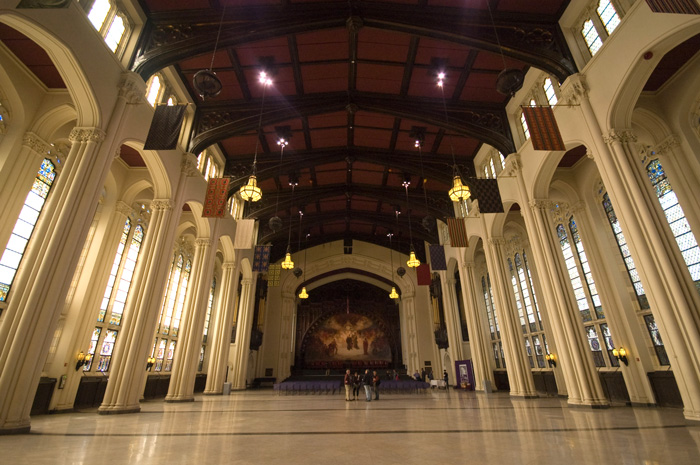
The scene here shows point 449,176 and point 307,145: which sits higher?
point 307,145

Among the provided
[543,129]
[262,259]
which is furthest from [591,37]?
[262,259]

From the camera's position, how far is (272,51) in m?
11.4

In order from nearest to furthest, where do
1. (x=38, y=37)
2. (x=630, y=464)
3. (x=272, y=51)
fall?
1. (x=630, y=464)
2. (x=38, y=37)
3. (x=272, y=51)

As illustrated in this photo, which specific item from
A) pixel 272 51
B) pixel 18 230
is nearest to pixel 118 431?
pixel 18 230

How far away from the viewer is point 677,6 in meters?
5.61

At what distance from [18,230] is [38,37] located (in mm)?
5312

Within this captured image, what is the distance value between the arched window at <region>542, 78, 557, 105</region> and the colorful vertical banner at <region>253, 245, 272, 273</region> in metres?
13.3

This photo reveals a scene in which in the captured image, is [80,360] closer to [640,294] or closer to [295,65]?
[295,65]

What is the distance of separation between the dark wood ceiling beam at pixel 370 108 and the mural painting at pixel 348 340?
21.9 m

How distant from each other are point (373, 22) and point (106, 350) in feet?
49.2

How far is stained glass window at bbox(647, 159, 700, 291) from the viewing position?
8.95 meters

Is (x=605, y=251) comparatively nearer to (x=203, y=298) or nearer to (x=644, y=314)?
(x=644, y=314)

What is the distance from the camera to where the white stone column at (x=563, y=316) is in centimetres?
912

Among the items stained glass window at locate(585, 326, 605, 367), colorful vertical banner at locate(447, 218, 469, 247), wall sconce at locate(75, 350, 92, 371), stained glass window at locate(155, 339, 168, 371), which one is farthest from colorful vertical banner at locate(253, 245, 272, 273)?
stained glass window at locate(585, 326, 605, 367)
